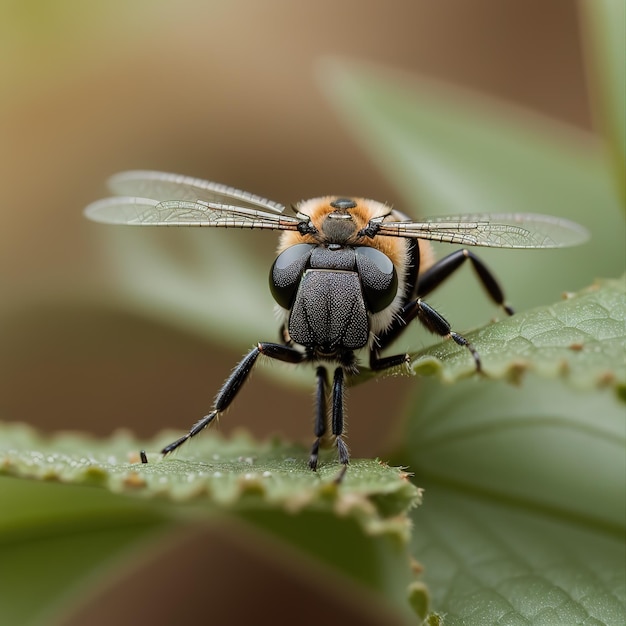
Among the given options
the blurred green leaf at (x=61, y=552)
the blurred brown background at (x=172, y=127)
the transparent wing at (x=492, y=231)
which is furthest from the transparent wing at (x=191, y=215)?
the blurred brown background at (x=172, y=127)

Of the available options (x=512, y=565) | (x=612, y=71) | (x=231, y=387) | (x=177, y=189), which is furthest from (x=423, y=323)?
(x=612, y=71)

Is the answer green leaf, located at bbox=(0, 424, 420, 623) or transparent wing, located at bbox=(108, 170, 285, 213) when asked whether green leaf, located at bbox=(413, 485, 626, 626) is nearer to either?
green leaf, located at bbox=(0, 424, 420, 623)

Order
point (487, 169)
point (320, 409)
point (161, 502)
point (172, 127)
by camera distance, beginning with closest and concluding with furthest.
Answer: point (320, 409), point (161, 502), point (487, 169), point (172, 127)

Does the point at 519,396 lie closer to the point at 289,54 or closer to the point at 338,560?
the point at 338,560

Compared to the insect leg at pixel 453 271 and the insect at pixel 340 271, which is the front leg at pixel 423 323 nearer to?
the insect at pixel 340 271

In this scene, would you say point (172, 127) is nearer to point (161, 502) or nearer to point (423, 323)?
point (161, 502)

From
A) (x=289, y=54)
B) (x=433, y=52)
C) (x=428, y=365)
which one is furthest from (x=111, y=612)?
(x=433, y=52)
